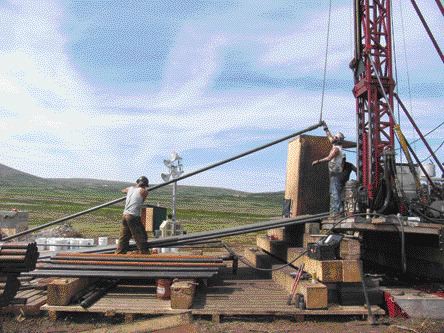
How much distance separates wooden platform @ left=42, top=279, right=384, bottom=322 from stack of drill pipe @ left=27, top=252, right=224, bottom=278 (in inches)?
16.6

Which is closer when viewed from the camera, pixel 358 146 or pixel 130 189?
pixel 130 189

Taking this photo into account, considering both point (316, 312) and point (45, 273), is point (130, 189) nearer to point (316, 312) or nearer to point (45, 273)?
point (45, 273)

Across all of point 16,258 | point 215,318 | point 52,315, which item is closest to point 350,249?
point 215,318

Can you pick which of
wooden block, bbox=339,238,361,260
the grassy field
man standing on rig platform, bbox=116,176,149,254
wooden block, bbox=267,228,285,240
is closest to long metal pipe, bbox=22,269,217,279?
man standing on rig platform, bbox=116,176,149,254

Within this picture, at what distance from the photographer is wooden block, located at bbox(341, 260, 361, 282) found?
7.50m

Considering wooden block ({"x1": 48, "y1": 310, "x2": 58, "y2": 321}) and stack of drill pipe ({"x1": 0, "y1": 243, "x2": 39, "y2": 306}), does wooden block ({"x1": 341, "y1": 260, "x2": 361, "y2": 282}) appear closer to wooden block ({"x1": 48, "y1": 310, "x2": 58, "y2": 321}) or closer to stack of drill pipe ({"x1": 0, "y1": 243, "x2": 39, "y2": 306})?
wooden block ({"x1": 48, "y1": 310, "x2": 58, "y2": 321})

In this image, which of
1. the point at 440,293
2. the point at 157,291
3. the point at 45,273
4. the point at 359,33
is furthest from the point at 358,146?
the point at 45,273

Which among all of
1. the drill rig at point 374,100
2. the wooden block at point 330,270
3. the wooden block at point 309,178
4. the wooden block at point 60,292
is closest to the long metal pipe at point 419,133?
the drill rig at point 374,100

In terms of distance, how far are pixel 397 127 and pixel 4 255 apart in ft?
28.7

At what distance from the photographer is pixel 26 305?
7.14 metres

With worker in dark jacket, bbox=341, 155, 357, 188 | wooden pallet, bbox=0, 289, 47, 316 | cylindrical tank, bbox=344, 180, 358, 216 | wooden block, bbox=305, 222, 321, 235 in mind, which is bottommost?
wooden pallet, bbox=0, 289, 47, 316

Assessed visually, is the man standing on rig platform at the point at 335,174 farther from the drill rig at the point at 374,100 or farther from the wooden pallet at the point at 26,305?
the wooden pallet at the point at 26,305

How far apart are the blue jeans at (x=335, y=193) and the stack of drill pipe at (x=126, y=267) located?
106 inches

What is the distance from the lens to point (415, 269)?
9570 millimetres
